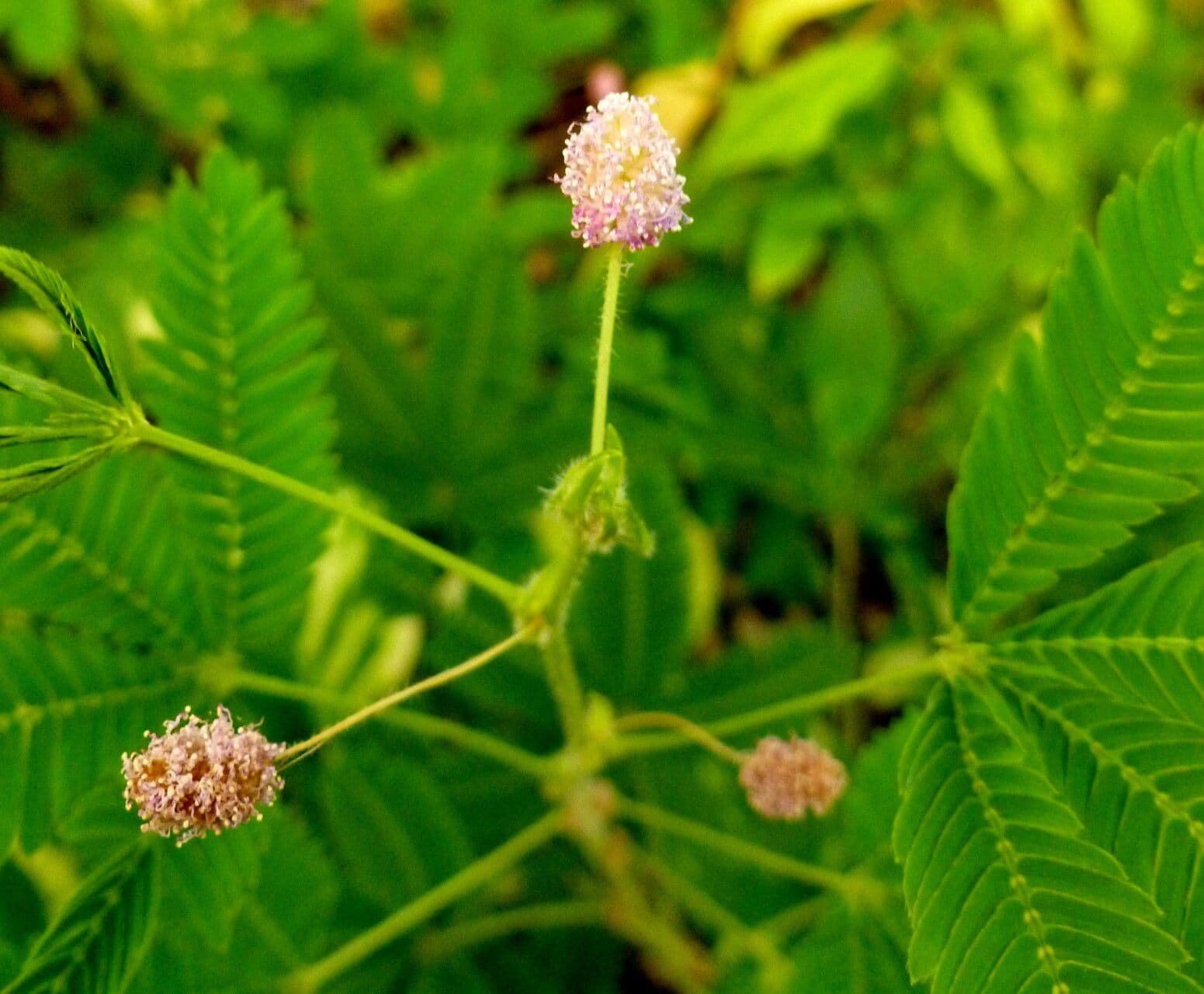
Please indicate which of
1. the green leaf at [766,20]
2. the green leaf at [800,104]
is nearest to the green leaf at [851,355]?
the green leaf at [800,104]

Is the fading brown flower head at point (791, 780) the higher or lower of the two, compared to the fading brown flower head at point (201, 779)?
lower

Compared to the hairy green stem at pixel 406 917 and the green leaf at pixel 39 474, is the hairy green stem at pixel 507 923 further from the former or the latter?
the green leaf at pixel 39 474

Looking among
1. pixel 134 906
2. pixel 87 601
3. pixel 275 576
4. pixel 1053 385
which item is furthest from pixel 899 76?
pixel 134 906

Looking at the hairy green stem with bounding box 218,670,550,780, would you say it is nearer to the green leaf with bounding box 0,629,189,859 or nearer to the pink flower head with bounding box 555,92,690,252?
the green leaf with bounding box 0,629,189,859

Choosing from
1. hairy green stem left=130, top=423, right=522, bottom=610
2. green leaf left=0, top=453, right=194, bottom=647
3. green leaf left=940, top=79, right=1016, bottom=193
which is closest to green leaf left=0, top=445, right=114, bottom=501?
hairy green stem left=130, top=423, right=522, bottom=610

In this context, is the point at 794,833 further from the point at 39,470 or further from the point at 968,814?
the point at 39,470
